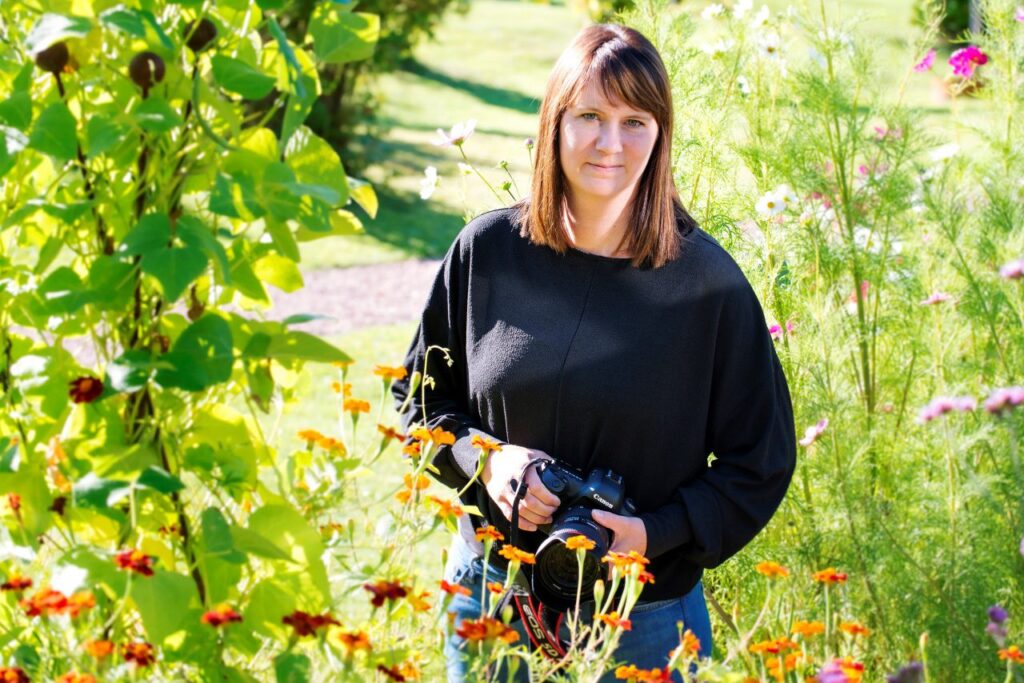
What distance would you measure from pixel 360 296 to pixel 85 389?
7437 millimetres

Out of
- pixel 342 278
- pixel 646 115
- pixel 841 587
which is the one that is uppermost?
pixel 646 115

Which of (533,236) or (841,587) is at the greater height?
(533,236)

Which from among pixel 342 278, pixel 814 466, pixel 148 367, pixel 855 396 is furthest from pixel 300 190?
pixel 342 278

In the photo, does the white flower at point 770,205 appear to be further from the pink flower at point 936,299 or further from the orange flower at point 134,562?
the orange flower at point 134,562

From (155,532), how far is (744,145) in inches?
76.4

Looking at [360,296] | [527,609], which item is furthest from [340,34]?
[360,296]

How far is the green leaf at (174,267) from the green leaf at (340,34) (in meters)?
0.26

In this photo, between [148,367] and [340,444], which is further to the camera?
[340,444]

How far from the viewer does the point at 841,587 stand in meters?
2.49

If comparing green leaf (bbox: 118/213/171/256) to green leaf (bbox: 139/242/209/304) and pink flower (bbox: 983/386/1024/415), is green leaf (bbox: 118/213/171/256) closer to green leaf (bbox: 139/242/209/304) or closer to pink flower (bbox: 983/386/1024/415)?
green leaf (bbox: 139/242/209/304)

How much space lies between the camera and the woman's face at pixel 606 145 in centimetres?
197

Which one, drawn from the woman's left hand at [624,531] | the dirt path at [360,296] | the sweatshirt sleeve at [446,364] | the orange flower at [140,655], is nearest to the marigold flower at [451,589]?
the orange flower at [140,655]

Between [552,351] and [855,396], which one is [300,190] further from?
[855,396]

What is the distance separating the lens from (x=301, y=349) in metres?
1.27
